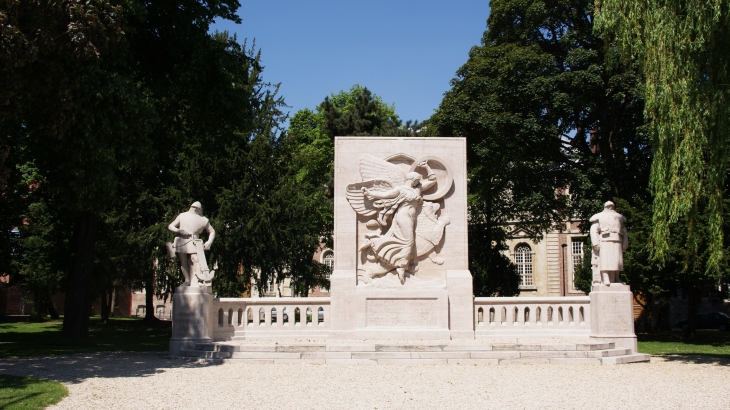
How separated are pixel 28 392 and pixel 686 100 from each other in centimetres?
1136

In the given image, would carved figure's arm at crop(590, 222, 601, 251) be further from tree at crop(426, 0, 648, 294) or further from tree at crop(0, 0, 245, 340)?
tree at crop(0, 0, 245, 340)

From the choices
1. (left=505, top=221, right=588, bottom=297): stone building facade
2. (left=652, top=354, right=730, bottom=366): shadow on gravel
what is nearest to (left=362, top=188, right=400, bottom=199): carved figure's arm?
(left=652, top=354, right=730, bottom=366): shadow on gravel

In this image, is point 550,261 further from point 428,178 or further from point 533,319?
point 428,178

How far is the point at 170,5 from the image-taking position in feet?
58.9

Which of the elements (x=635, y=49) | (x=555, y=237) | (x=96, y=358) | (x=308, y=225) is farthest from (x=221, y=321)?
(x=555, y=237)

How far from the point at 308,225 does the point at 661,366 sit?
16.8 meters

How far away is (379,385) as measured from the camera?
35.1 feet

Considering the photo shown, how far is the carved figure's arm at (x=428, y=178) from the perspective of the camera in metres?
16.0

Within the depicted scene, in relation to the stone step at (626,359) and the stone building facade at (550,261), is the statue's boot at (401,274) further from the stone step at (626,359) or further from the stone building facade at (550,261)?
the stone building facade at (550,261)

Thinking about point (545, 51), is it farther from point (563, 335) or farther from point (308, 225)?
point (563, 335)

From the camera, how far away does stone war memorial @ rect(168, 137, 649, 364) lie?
14.7m

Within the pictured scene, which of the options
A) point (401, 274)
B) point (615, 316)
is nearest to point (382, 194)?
point (401, 274)

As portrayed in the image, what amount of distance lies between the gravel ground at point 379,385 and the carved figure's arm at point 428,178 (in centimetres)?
462

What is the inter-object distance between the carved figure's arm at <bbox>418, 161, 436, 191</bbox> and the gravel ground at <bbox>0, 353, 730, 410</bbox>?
4.62 m
